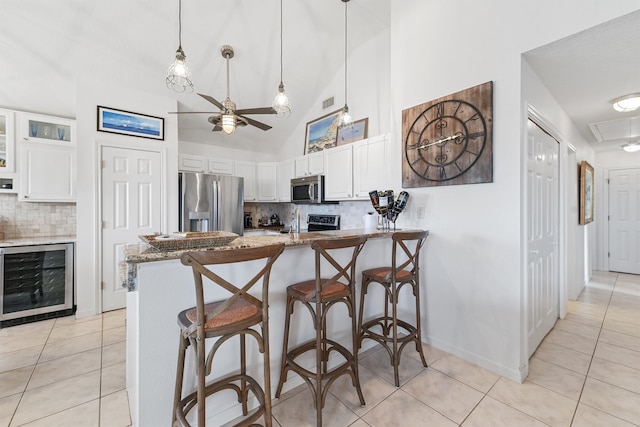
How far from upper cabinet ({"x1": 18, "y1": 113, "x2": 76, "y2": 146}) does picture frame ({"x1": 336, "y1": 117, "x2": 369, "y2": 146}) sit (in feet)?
11.7

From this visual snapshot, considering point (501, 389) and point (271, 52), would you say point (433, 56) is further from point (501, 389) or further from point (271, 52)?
point (501, 389)

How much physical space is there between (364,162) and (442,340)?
7.18ft

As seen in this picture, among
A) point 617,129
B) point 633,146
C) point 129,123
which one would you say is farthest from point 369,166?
point 633,146

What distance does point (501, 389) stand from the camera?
6.21 ft

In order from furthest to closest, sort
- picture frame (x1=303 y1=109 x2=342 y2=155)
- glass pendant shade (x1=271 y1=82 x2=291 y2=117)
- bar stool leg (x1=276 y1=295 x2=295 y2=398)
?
picture frame (x1=303 y1=109 x2=342 y2=155)
glass pendant shade (x1=271 y1=82 x2=291 y2=117)
bar stool leg (x1=276 y1=295 x2=295 y2=398)

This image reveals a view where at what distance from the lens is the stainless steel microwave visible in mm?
4074

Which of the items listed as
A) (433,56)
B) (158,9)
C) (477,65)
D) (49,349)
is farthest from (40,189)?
(477,65)

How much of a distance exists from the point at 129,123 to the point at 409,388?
13.9ft

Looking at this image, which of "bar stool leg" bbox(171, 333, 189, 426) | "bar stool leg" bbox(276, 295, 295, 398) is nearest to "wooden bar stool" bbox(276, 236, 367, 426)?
"bar stool leg" bbox(276, 295, 295, 398)

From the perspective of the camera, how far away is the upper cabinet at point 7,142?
310 centimetres

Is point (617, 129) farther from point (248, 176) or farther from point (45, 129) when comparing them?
point (45, 129)

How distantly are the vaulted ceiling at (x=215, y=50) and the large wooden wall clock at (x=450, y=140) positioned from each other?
504 mm

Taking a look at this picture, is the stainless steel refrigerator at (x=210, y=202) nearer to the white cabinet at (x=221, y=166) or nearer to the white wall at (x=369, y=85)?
the white cabinet at (x=221, y=166)

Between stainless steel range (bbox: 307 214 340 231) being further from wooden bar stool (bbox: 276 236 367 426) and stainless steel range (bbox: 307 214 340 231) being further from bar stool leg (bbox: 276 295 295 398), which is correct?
bar stool leg (bbox: 276 295 295 398)
